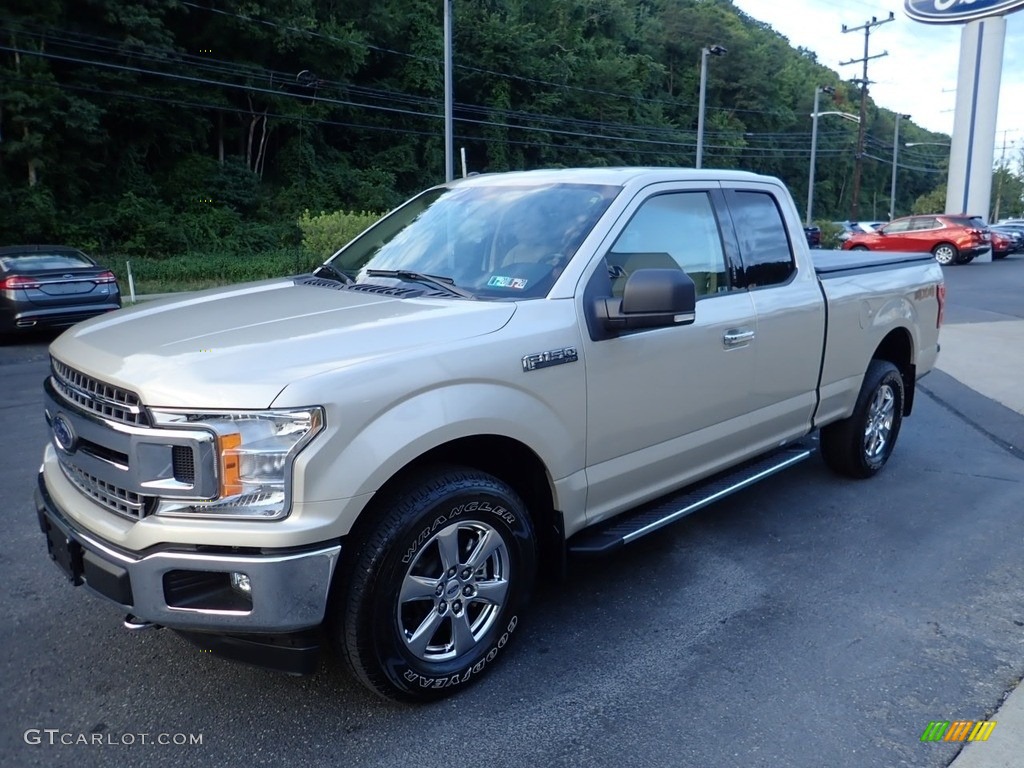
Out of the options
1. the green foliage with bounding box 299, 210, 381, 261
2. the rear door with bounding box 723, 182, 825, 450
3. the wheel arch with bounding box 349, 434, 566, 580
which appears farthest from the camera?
the green foliage with bounding box 299, 210, 381, 261

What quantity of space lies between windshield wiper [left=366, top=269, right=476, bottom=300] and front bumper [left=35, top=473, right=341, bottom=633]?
1288 millimetres

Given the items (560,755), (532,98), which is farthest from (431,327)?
(532,98)

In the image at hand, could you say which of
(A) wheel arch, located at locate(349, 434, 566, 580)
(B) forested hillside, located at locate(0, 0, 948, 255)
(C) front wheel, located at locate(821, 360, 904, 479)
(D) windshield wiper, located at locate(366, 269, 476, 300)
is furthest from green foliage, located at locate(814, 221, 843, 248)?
(A) wheel arch, located at locate(349, 434, 566, 580)

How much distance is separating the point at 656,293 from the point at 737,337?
107 centimetres

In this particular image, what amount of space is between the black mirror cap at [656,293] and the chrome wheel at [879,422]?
9.25ft

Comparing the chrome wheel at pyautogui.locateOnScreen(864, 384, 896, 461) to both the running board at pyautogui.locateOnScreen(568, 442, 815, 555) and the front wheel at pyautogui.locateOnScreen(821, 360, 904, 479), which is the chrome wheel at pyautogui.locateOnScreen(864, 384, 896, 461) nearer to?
the front wheel at pyautogui.locateOnScreen(821, 360, 904, 479)

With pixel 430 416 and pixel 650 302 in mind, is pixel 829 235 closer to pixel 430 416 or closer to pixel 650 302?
pixel 650 302

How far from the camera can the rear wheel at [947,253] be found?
29052 mm

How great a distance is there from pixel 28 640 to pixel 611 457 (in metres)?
2.55

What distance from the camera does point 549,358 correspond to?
3.22 metres

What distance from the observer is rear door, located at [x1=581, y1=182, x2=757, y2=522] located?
3518mm

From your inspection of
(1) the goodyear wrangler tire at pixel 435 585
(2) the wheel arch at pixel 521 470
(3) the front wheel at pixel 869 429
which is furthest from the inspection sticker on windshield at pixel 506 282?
(3) the front wheel at pixel 869 429

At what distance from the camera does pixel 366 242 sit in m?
4.43

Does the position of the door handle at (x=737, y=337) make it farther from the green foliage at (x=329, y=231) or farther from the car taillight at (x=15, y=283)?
the green foliage at (x=329, y=231)
